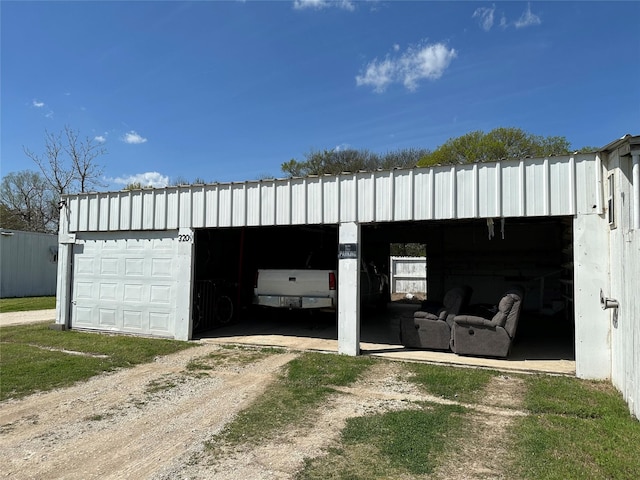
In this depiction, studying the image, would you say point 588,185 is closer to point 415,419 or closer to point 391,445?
point 415,419

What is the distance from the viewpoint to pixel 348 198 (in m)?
7.59

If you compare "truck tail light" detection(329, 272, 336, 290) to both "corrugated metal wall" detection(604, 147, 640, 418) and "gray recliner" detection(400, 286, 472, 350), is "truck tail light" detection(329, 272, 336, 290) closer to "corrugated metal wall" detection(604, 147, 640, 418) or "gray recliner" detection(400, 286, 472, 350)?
"gray recliner" detection(400, 286, 472, 350)

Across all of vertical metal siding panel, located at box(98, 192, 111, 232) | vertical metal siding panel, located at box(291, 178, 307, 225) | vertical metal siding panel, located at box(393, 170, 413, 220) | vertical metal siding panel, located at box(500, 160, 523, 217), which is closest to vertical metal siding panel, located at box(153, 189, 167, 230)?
vertical metal siding panel, located at box(98, 192, 111, 232)

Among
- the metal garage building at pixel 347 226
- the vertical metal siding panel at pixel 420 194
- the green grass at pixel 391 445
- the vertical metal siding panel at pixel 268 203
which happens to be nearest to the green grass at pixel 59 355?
the metal garage building at pixel 347 226

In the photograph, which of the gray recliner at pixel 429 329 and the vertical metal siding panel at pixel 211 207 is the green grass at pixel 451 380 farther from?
the vertical metal siding panel at pixel 211 207

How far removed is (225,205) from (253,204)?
2.11 feet

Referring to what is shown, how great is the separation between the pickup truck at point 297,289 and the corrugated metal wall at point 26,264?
522 inches

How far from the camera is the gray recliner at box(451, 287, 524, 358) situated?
23.1 ft

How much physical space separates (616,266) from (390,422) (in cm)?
355

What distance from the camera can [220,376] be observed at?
6.28 m

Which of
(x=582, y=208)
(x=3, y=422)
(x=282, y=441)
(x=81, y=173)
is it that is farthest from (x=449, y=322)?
(x=81, y=173)

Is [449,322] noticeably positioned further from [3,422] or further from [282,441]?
[3,422]

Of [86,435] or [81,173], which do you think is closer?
[86,435]

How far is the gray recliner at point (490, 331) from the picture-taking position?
23.1 feet
